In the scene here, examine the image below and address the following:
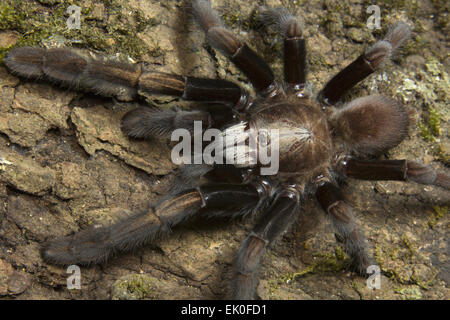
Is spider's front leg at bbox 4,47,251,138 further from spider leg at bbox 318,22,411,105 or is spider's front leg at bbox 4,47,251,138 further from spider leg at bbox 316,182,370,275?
spider leg at bbox 316,182,370,275

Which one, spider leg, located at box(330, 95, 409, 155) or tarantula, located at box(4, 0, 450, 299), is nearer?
tarantula, located at box(4, 0, 450, 299)

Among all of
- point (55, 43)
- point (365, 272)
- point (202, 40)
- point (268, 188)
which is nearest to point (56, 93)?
point (55, 43)

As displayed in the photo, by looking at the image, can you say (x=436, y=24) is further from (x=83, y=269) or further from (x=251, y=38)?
(x=83, y=269)

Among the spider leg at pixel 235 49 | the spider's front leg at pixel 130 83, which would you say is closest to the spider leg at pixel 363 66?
the spider leg at pixel 235 49

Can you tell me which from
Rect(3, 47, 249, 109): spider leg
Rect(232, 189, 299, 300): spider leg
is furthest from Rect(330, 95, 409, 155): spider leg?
Rect(3, 47, 249, 109): spider leg

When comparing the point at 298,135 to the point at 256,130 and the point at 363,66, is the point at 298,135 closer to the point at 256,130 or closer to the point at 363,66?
the point at 256,130

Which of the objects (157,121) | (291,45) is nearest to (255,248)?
(157,121)

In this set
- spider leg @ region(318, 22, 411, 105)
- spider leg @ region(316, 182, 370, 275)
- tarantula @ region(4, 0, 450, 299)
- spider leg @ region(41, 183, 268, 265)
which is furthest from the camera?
spider leg @ region(318, 22, 411, 105)

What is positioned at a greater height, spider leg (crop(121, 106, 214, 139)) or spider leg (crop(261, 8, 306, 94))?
spider leg (crop(261, 8, 306, 94))
